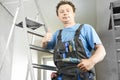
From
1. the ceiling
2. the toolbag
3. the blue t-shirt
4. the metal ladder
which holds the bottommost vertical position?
the toolbag

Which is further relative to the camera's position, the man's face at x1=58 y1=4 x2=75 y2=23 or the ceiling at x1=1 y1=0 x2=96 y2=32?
the ceiling at x1=1 y1=0 x2=96 y2=32

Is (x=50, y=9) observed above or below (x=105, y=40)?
above

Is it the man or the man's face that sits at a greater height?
the man's face

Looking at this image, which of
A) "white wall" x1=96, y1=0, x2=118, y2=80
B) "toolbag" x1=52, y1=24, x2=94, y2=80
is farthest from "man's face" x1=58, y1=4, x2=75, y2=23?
"white wall" x1=96, y1=0, x2=118, y2=80

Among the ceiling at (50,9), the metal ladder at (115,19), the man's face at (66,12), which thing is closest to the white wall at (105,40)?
the ceiling at (50,9)

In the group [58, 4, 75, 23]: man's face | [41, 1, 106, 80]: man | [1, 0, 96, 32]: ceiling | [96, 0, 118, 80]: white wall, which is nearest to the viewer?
[41, 1, 106, 80]: man

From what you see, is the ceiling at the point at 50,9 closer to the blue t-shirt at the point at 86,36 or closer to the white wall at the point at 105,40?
the white wall at the point at 105,40

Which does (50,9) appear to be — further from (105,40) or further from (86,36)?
(86,36)

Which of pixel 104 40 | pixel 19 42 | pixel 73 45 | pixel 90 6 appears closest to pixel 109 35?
pixel 104 40

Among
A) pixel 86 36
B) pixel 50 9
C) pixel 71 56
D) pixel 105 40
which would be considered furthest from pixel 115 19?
pixel 50 9

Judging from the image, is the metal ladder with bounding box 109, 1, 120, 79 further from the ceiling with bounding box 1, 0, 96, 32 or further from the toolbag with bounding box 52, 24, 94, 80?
the ceiling with bounding box 1, 0, 96, 32

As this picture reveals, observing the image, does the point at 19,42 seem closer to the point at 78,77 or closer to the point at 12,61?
the point at 12,61

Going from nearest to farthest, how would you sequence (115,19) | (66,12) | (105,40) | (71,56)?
(71,56), (66,12), (115,19), (105,40)

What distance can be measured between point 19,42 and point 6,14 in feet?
1.40
